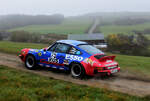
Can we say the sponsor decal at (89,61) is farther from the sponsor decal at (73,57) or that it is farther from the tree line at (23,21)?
the tree line at (23,21)

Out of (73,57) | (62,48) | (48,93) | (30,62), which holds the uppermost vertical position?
(62,48)

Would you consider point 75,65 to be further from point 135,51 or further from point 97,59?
point 135,51

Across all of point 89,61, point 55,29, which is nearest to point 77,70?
point 89,61

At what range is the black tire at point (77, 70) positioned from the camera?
7022 mm

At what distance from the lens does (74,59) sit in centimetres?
725

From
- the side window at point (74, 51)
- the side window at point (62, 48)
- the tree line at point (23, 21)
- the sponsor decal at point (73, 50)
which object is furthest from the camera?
the tree line at point (23, 21)

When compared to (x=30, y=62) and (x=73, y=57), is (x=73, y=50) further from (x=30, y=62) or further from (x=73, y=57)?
(x=30, y=62)

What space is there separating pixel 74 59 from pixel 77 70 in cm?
48

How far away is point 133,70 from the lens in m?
8.83

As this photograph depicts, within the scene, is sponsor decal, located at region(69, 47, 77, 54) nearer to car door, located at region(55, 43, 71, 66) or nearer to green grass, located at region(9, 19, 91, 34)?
car door, located at region(55, 43, 71, 66)

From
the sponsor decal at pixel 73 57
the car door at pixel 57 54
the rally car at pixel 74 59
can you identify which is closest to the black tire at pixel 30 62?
the rally car at pixel 74 59

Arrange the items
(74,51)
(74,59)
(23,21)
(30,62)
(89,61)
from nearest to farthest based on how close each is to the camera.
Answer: (89,61) < (74,59) < (74,51) < (30,62) < (23,21)

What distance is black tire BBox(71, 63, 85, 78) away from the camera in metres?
7.02

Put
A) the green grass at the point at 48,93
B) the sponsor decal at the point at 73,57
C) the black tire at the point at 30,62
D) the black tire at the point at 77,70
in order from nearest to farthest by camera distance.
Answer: the green grass at the point at 48,93 → the black tire at the point at 77,70 → the sponsor decal at the point at 73,57 → the black tire at the point at 30,62
